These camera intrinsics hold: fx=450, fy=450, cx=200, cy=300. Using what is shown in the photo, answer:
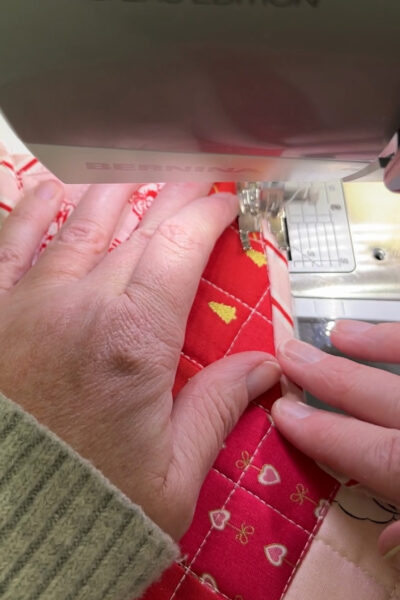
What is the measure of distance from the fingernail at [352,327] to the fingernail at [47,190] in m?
0.49

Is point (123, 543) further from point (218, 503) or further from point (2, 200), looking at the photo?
point (2, 200)

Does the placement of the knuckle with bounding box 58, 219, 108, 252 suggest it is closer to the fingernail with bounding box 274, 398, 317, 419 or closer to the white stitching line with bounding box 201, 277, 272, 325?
the white stitching line with bounding box 201, 277, 272, 325

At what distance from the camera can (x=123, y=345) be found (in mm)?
552

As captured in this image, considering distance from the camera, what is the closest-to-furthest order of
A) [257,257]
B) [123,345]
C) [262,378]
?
[123,345] → [262,378] → [257,257]

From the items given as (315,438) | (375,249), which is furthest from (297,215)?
(315,438)

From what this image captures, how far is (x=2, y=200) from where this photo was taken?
739mm

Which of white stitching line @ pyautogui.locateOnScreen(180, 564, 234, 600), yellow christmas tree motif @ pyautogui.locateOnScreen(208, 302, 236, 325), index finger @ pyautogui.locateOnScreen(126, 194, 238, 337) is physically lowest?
white stitching line @ pyautogui.locateOnScreen(180, 564, 234, 600)

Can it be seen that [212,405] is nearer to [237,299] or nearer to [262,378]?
[262,378]

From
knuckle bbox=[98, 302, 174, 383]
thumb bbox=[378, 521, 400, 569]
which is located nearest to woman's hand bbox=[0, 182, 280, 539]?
knuckle bbox=[98, 302, 174, 383]

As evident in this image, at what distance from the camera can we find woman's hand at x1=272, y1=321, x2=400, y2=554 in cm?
57

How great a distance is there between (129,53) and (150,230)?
31 cm

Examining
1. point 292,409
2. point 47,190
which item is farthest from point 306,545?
point 47,190

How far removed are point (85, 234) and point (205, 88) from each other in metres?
0.31

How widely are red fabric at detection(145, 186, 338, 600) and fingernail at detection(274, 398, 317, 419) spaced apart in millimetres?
26
